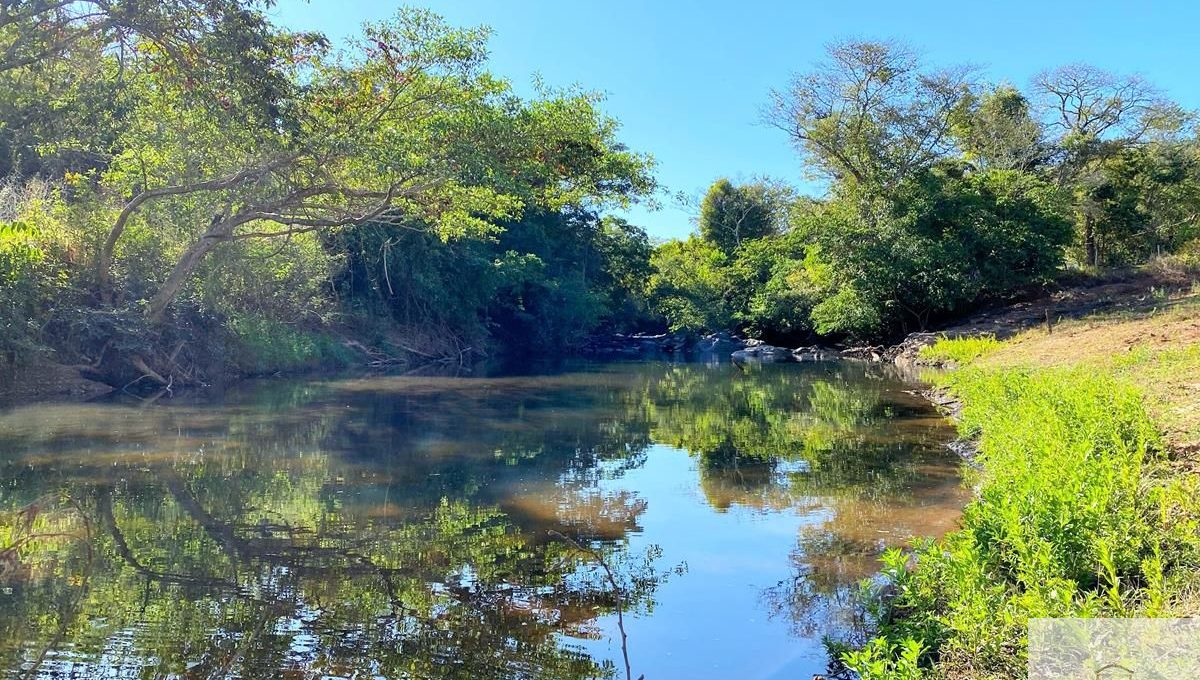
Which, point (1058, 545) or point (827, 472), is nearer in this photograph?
point (1058, 545)

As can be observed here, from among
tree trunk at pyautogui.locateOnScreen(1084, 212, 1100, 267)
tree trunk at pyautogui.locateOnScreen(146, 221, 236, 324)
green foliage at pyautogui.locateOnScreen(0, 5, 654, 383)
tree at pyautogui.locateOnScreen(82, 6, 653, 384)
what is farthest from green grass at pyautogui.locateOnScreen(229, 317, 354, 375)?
tree trunk at pyautogui.locateOnScreen(1084, 212, 1100, 267)

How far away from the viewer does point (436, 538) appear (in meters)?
6.78

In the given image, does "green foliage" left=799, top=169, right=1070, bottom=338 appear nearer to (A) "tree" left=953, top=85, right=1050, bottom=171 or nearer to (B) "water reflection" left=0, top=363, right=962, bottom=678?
(A) "tree" left=953, top=85, right=1050, bottom=171

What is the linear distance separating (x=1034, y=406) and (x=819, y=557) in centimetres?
370

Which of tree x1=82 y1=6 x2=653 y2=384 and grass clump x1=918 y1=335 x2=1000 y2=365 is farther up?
tree x1=82 y1=6 x2=653 y2=384

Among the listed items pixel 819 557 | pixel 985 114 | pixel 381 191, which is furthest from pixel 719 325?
pixel 819 557

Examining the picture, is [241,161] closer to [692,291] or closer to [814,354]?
[814,354]

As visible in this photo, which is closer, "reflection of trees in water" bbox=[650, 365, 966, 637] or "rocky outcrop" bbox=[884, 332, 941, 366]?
"reflection of trees in water" bbox=[650, 365, 966, 637]

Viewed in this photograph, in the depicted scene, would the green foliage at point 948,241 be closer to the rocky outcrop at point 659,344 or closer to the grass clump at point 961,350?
the grass clump at point 961,350

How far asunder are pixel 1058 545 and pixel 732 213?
52145 millimetres

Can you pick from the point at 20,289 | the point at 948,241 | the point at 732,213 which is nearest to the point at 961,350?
the point at 948,241

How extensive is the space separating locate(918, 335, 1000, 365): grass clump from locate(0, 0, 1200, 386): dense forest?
16.5ft
